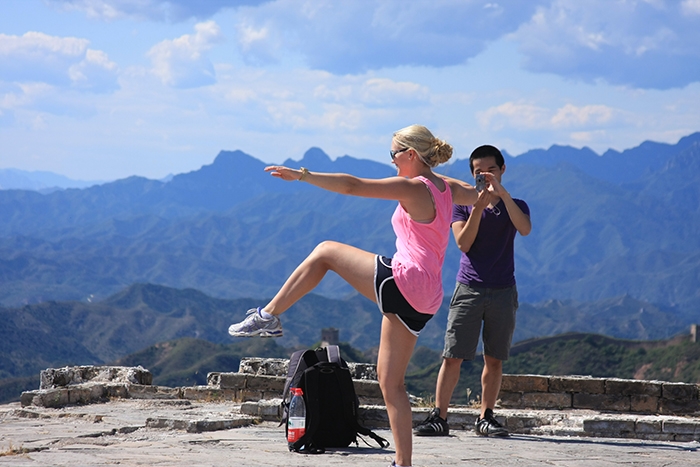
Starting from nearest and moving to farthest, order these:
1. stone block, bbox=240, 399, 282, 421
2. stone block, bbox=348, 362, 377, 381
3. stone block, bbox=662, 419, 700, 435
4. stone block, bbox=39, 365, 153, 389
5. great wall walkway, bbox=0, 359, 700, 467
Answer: great wall walkway, bbox=0, 359, 700, 467 < stone block, bbox=662, 419, 700, 435 < stone block, bbox=240, 399, 282, 421 < stone block, bbox=348, 362, 377, 381 < stone block, bbox=39, 365, 153, 389

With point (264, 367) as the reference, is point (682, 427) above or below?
below

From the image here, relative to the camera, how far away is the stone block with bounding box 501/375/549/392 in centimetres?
866

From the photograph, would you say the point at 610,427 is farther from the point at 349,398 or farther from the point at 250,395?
the point at 250,395

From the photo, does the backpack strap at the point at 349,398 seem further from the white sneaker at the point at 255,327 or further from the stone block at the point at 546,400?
the stone block at the point at 546,400

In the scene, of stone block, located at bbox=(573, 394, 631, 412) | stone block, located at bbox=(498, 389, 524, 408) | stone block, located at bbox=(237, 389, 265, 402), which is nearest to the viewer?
stone block, located at bbox=(573, 394, 631, 412)

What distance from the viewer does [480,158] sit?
6.32 metres

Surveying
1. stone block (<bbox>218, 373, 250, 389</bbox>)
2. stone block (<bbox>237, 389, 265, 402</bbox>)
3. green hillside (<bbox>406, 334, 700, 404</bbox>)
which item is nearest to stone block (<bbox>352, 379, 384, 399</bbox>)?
stone block (<bbox>237, 389, 265, 402</bbox>)

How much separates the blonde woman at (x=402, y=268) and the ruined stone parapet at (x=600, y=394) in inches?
164

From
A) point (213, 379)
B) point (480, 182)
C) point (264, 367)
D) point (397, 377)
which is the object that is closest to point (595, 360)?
point (213, 379)

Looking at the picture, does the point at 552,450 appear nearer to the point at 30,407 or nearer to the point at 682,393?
the point at 682,393

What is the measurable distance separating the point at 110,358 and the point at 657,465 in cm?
20330

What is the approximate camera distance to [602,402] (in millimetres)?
8625

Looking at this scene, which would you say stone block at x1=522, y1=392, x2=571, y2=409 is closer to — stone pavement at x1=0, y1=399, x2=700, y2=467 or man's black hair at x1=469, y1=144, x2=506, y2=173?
stone pavement at x1=0, y1=399, x2=700, y2=467

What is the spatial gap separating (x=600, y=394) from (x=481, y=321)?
2866mm
